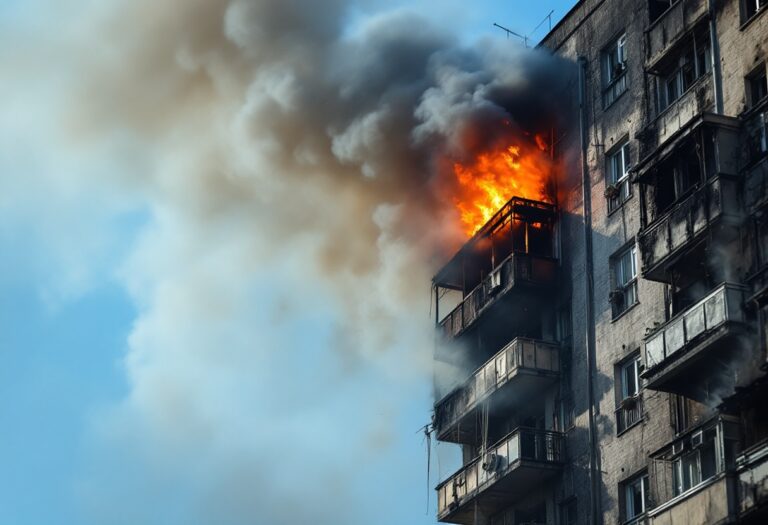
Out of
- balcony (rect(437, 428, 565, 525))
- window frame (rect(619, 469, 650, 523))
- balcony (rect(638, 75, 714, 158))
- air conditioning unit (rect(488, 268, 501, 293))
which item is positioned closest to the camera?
window frame (rect(619, 469, 650, 523))

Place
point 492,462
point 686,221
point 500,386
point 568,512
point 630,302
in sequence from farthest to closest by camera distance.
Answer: point 500,386 → point 492,462 → point 568,512 → point 630,302 → point 686,221

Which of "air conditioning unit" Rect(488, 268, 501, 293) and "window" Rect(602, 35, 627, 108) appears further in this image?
"air conditioning unit" Rect(488, 268, 501, 293)

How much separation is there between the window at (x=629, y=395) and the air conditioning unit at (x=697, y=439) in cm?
413

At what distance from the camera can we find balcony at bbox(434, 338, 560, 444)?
52031 millimetres

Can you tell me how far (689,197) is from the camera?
44688 millimetres

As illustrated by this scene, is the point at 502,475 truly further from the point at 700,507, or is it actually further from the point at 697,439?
the point at 700,507

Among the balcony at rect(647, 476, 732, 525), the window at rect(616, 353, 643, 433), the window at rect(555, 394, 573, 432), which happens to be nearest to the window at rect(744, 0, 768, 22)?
the window at rect(616, 353, 643, 433)

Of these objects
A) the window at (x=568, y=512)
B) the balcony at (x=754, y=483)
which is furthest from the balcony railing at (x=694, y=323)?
the window at (x=568, y=512)

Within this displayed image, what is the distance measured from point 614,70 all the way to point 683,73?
4.77 meters

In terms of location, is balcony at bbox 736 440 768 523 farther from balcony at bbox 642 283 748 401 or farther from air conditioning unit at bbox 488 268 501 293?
air conditioning unit at bbox 488 268 501 293

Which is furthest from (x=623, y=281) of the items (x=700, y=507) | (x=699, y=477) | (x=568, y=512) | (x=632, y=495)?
(x=700, y=507)

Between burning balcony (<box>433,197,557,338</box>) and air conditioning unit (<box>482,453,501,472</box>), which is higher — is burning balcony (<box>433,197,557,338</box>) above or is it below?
above

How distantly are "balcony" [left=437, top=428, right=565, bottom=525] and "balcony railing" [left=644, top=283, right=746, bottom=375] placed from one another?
6935 mm

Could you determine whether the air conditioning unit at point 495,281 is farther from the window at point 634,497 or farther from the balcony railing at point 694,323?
the balcony railing at point 694,323
